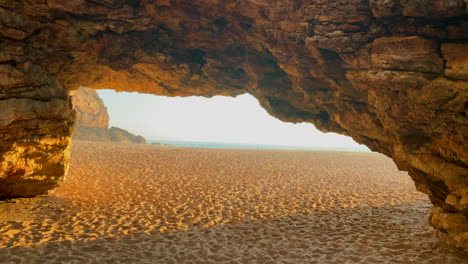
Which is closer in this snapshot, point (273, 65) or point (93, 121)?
point (273, 65)

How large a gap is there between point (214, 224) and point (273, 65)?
10.1 m

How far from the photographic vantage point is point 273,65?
16984mm

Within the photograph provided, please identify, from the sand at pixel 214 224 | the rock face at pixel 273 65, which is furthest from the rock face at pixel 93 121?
the rock face at pixel 273 65

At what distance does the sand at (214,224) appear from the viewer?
9.42 m

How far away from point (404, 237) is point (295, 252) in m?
5.08

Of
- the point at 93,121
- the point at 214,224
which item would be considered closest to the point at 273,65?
the point at 214,224

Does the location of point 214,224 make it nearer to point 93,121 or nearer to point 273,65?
point 273,65

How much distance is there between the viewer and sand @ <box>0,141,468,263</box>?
9.42 meters

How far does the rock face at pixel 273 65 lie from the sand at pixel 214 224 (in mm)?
2084

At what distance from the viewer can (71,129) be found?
47.0 feet

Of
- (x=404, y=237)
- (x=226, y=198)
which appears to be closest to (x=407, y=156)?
(x=404, y=237)

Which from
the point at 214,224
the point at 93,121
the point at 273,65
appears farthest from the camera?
the point at 93,121

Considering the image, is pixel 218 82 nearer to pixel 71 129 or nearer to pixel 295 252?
pixel 71 129

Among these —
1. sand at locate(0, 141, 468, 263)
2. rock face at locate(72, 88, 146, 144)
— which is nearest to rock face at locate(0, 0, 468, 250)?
sand at locate(0, 141, 468, 263)
